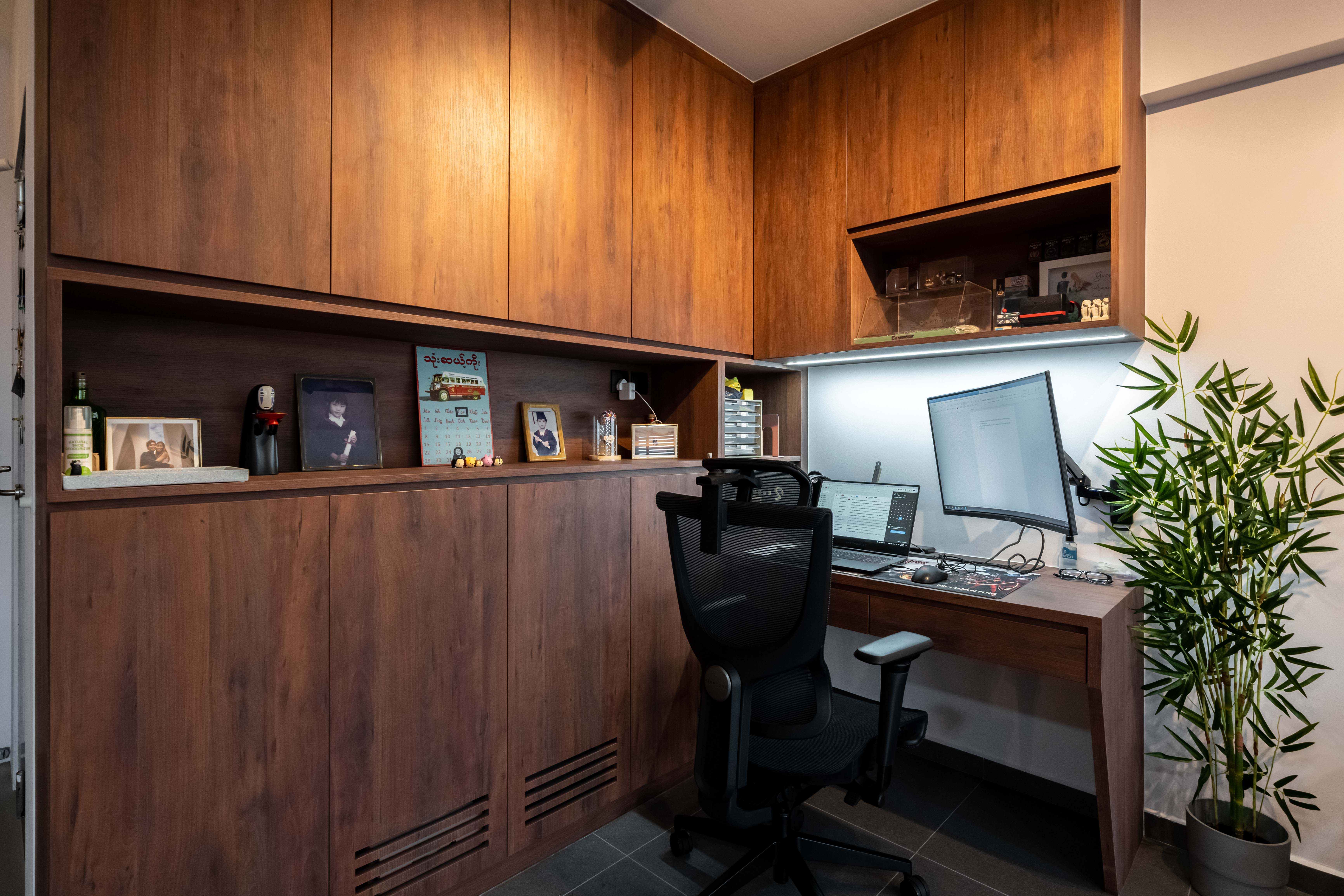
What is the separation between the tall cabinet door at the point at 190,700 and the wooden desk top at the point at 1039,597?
1445mm

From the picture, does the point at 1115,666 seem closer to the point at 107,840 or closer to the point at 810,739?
the point at 810,739

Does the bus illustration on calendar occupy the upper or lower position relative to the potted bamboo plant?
upper

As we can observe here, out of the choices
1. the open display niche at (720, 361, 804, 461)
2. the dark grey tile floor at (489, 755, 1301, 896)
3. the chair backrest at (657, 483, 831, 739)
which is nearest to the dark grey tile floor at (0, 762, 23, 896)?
the dark grey tile floor at (489, 755, 1301, 896)

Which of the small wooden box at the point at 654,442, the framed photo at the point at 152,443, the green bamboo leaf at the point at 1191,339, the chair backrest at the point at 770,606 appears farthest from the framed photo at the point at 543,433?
the green bamboo leaf at the point at 1191,339

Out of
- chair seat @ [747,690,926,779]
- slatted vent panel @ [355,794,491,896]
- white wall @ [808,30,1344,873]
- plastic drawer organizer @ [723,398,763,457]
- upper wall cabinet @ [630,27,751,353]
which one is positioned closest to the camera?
chair seat @ [747,690,926,779]

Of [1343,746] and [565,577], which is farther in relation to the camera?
[565,577]

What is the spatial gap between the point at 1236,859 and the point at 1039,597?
34.1 inches

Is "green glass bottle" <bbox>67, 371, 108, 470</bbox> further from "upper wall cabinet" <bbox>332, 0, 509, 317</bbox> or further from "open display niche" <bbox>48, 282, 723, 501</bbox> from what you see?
"upper wall cabinet" <bbox>332, 0, 509, 317</bbox>

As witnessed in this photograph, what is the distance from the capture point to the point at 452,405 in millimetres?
2164

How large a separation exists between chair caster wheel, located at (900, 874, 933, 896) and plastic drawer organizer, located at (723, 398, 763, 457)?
1.56 metres

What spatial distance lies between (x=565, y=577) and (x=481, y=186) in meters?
1.24

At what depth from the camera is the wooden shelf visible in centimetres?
133

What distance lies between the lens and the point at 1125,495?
2021 mm

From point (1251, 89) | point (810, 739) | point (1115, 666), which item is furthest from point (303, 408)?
point (1251, 89)
